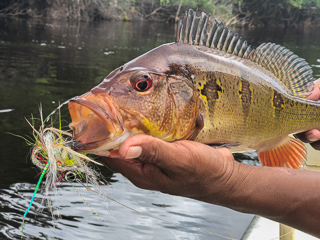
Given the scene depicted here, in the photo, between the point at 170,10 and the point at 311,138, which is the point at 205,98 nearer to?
the point at 311,138

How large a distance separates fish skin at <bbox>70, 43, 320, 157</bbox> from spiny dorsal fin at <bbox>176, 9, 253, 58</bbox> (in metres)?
0.07

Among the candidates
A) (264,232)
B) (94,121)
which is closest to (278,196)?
(94,121)

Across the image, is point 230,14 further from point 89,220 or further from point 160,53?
point 160,53

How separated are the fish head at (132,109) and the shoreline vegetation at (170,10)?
34.6m

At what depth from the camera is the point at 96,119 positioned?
195cm

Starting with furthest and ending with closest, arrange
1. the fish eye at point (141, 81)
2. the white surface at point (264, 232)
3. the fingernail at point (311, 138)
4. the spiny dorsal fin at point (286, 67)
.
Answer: the white surface at point (264, 232) < the fingernail at point (311, 138) < the spiny dorsal fin at point (286, 67) < the fish eye at point (141, 81)

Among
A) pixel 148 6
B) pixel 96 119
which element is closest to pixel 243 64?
pixel 96 119

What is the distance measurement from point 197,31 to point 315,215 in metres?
1.14

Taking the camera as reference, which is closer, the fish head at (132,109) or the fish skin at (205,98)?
the fish head at (132,109)

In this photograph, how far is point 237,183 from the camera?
90.8 inches

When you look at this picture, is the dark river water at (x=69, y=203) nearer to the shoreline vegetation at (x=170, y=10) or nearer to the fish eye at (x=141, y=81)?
the fish eye at (x=141, y=81)

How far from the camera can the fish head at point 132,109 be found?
1889 millimetres

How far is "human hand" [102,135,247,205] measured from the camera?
1.94m

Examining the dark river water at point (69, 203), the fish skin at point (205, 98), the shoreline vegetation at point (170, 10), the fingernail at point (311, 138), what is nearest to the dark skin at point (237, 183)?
the fish skin at point (205, 98)
